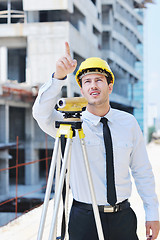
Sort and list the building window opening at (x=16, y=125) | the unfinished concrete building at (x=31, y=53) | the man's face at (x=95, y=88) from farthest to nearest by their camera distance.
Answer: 1. the building window opening at (x=16, y=125)
2. the unfinished concrete building at (x=31, y=53)
3. the man's face at (x=95, y=88)

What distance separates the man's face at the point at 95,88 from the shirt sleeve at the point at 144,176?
36 centimetres

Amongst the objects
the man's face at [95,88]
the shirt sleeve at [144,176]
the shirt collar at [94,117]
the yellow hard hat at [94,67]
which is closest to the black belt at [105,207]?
the shirt sleeve at [144,176]

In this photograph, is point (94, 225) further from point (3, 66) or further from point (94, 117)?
point (3, 66)

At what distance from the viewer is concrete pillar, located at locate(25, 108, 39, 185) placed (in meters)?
20.4

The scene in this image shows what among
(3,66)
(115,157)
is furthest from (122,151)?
(3,66)

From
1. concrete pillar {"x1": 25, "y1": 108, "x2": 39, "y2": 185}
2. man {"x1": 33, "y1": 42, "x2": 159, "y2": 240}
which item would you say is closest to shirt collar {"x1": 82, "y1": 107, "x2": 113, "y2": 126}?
man {"x1": 33, "y1": 42, "x2": 159, "y2": 240}

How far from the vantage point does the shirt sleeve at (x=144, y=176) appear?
6.02ft

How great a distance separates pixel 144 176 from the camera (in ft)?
6.15

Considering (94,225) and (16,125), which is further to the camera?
(16,125)

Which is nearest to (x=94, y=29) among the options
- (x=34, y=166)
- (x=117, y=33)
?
(x=117, y=33)

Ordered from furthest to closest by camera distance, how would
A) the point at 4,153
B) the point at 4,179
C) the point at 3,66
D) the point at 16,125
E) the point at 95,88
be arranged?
the point at 16,125
the point at 3,66
the point at 4,179
the point at 4,153
the point at 95,88

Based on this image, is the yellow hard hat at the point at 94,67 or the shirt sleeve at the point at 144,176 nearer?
the yellow hard hat at the point at 94,67

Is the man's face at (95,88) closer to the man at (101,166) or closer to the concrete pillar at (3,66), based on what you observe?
the man at (101,166)

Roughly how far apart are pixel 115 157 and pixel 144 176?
0.27 metres
